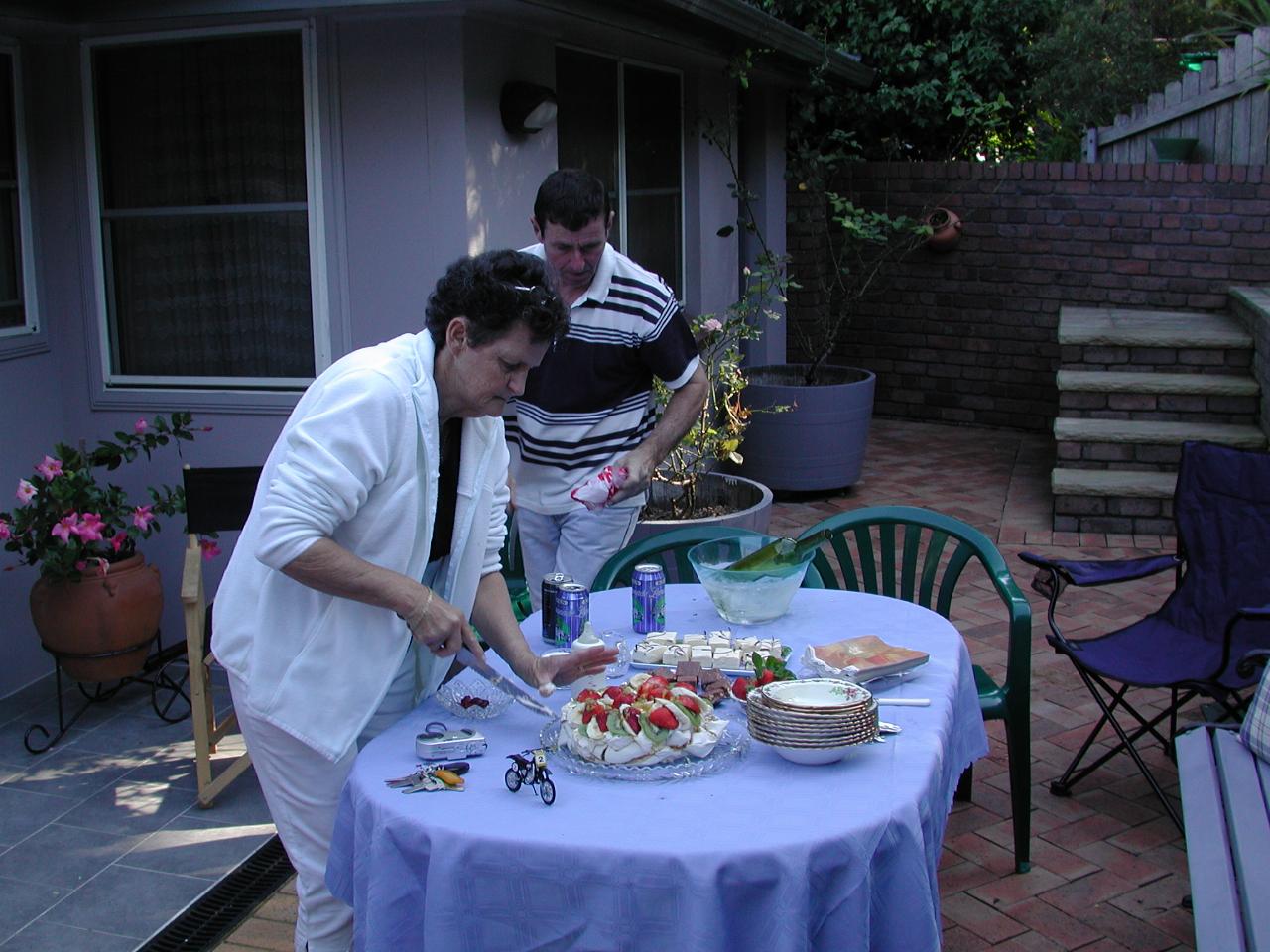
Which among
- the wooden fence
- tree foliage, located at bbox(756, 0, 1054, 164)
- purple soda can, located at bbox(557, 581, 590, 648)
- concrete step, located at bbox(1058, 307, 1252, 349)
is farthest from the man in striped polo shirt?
the wooden fence

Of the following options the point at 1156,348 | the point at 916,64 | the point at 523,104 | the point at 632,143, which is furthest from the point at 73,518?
the point at 916,64

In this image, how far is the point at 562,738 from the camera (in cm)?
250

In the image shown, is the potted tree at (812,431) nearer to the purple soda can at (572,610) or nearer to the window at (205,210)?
the window at (205,210)

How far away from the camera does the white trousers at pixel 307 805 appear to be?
2.60 metres

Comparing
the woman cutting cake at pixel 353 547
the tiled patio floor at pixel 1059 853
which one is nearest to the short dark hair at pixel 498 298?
the woman cutting cake at pixel 353 547

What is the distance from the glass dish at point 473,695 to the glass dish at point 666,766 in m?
0.23

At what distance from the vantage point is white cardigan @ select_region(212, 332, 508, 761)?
7.89ft

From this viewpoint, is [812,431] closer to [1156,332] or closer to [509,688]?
[1156,332]

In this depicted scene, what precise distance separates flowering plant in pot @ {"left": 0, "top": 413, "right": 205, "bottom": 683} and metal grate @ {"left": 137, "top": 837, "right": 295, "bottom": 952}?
4.02 ft

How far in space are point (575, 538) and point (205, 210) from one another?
2.38 m

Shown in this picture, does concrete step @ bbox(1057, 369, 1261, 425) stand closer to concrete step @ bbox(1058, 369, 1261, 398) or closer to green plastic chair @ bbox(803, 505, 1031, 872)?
concrete step @ bbox(1058, 369, 1261, 398)

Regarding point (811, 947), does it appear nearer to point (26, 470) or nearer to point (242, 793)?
point (242, 793)

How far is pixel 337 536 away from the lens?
8.30 ft

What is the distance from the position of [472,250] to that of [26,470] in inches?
76.4
